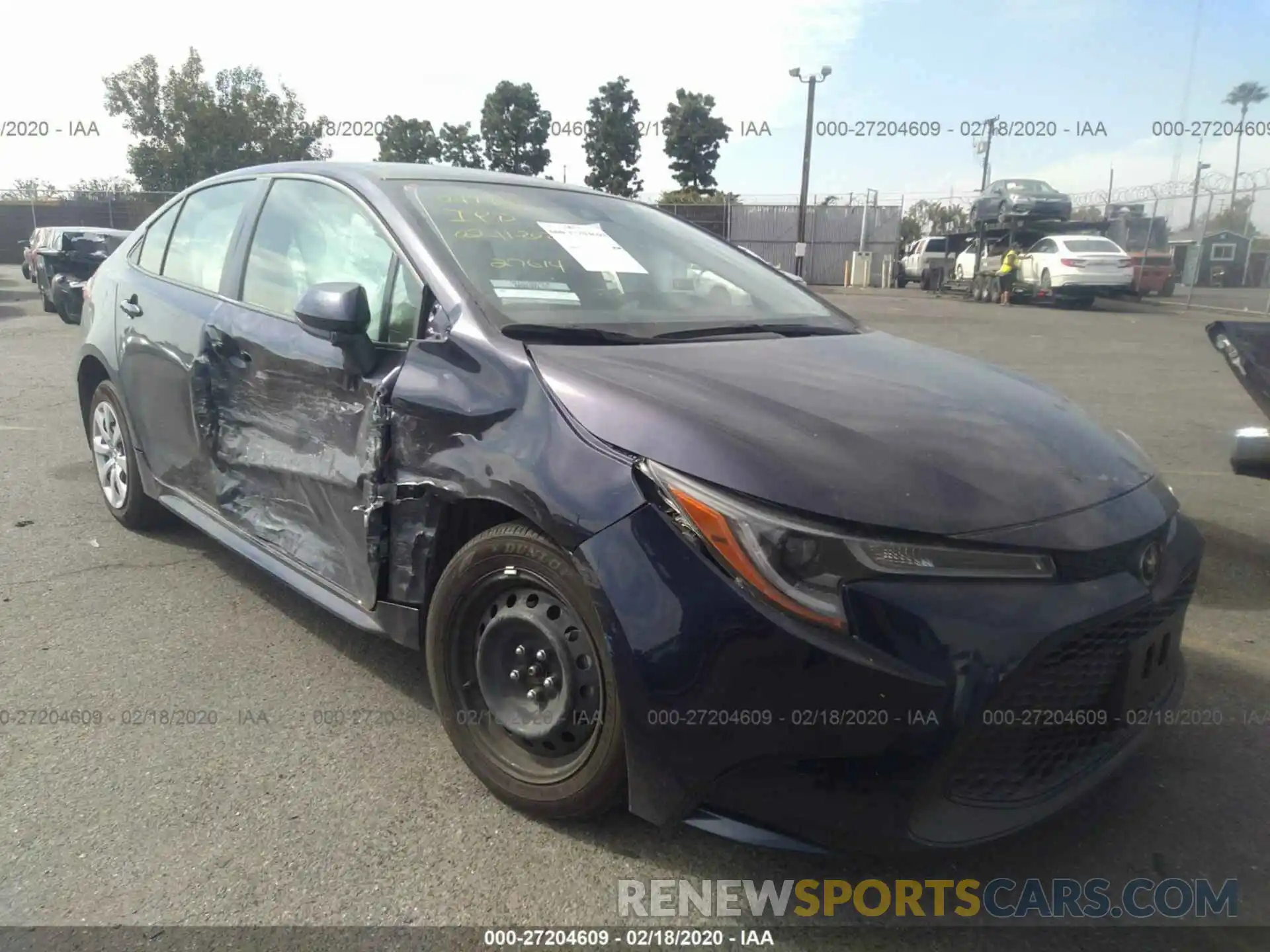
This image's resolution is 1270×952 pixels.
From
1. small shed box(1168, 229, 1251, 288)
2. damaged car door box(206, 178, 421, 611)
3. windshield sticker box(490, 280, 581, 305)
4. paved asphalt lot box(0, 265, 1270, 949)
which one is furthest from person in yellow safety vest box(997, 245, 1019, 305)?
windshield sticker box(490, 280, 581, 305)

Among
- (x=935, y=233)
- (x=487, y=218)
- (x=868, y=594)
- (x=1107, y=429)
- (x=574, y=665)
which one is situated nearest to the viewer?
(x=868, y=594)

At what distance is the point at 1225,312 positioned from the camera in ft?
65.0

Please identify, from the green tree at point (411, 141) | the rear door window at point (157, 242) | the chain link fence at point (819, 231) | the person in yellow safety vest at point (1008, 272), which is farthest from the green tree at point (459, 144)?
the rear door window at point (157, 242)

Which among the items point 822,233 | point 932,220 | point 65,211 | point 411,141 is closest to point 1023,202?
point 822,233

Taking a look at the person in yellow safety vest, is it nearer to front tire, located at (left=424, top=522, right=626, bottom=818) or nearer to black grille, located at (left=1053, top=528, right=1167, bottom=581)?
black grille, located at (left=1053, top=528, right=1167, bottom=581)

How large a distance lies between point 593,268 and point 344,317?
816mm

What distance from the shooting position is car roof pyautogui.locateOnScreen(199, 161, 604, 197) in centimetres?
305

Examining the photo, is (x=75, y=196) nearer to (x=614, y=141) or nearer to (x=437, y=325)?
(x=614, y=141)

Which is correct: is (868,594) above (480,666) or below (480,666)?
above

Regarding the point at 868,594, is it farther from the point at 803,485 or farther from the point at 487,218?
the point at 487,218

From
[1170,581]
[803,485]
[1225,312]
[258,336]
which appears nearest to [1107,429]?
[1170,581]

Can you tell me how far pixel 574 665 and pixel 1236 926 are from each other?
5.14 feet

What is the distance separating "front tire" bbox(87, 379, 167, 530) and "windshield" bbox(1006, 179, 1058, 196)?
25.8 metres

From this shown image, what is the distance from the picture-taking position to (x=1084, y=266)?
21.7 meters
